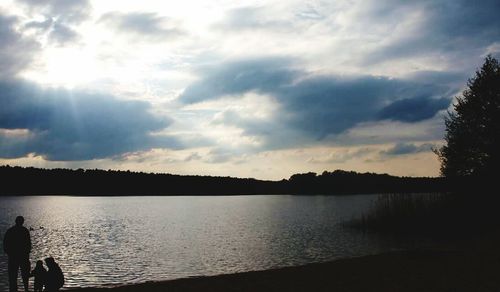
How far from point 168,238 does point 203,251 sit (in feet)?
40.6

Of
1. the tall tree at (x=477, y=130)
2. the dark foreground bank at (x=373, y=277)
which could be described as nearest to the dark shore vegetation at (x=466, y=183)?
the tall tree at (x=477, y=130)

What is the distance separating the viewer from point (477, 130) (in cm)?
4494

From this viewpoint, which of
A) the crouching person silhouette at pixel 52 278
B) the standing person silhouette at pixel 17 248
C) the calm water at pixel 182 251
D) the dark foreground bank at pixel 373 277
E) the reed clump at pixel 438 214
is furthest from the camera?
the reed clump at pixel 438 214

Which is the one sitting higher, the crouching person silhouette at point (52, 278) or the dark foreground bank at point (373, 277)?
the crouching person silhouette at point (52, 278)

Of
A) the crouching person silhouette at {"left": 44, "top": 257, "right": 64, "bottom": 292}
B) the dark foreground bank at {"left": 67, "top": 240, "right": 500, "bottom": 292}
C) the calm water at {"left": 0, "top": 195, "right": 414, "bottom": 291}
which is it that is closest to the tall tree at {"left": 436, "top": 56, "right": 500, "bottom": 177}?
the calm water at {"left": 0, "top": 195, "right": 414, "bottom": 291}

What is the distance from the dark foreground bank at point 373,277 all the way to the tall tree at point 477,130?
22.1 meters

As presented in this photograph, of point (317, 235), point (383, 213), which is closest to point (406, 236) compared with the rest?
point (383, 213)

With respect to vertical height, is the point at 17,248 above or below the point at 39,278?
above

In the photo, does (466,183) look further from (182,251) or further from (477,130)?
(182,251)

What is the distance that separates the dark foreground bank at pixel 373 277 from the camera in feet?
57.5

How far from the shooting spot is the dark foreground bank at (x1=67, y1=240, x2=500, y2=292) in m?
17.5

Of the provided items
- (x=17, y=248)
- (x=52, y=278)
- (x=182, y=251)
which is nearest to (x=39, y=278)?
(x=52, y=278)

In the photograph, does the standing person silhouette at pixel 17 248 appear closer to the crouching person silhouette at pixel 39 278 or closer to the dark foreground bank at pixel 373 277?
the crouching person silhouette at pixel 39 278

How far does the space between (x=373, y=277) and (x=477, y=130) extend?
31.4m
